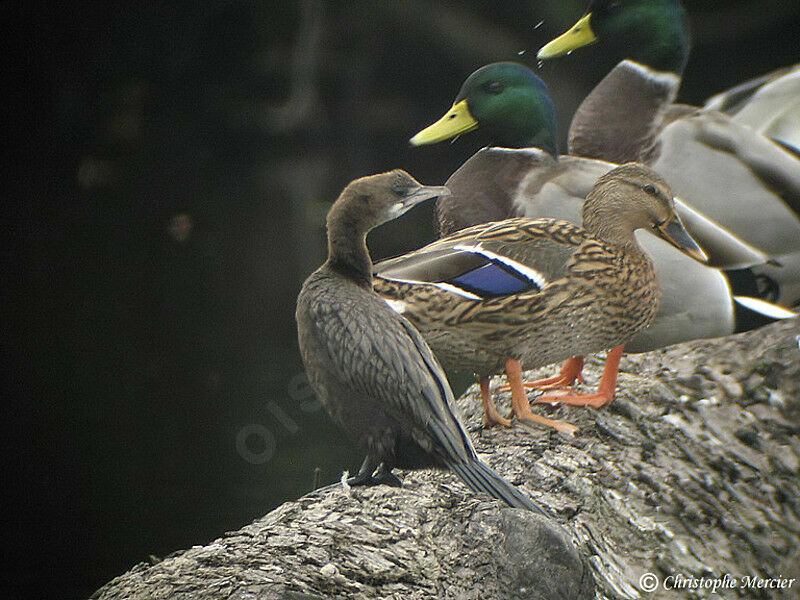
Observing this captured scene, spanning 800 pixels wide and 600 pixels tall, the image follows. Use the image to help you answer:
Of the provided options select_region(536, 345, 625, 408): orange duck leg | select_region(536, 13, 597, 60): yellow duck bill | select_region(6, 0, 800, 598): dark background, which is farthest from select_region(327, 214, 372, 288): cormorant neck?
select_region(536, 13, 597, 60): yellow duck bill

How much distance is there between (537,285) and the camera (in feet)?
5.37

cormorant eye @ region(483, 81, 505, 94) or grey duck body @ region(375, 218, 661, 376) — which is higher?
cormorant eye @ region(483, 81, 505, 94)

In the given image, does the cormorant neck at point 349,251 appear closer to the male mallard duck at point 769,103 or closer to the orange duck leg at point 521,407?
the orange duck leg at point 521,407

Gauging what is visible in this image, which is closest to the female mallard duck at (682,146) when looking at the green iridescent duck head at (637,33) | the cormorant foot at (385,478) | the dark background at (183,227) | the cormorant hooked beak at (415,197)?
the green iridescent duck head at (637,33)

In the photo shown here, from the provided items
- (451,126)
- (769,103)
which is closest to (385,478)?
(451,126)

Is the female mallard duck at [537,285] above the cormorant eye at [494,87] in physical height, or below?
below

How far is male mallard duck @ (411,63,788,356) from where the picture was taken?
206 centimetres

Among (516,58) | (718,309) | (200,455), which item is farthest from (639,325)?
(200,455)

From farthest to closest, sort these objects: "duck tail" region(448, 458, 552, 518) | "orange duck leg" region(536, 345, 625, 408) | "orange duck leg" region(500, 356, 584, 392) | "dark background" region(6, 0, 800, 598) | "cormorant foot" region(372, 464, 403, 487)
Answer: "dark background" region(6, 0, 800, 598) < "orange duck leg" region(500, 356, 584, 392) < "orange duck leg" region(536, 345, 625, 408) < "cormorant foot" region(372, 464, 403, 487) < "duck tail" region(448, 458, 552, 518)

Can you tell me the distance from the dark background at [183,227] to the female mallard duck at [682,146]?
0.54ft

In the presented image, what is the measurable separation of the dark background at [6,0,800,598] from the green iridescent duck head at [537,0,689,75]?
13 cm

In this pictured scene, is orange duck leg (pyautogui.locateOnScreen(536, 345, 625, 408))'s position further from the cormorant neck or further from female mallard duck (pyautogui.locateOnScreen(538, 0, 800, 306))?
female mallard duck (pyautogui.locateOnScreen(538, 0, 800, 306))

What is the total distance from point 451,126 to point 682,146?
30.3 inches

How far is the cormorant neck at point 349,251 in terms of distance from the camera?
143cm
